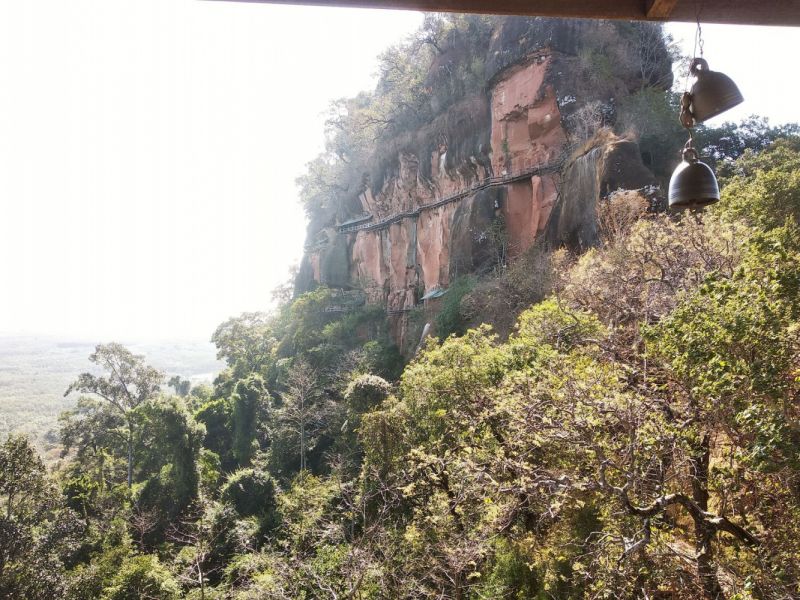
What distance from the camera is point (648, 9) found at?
77.8 inches

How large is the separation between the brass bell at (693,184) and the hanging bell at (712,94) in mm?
236

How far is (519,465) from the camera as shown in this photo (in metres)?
4.33

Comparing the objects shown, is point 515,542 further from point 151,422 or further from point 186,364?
point 186,364

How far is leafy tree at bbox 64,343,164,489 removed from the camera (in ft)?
67.1

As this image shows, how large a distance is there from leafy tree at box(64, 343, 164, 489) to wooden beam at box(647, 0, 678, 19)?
23408mm

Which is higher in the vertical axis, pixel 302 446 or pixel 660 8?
pixel 660 8

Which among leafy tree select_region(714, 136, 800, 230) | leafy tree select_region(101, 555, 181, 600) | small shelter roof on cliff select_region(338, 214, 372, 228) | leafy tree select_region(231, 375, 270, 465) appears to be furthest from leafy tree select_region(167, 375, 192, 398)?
leafy tree select_region(714, 136, 800, 230)

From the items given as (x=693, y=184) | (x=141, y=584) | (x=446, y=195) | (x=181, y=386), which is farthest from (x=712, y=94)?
(x=181, y=386)

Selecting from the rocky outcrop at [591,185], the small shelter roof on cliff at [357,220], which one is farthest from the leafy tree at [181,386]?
the rocky outcrop at [591,185]

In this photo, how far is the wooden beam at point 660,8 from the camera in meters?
1.87

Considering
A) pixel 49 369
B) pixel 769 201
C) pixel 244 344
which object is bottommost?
pixel 49 369

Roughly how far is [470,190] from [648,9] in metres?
17.4

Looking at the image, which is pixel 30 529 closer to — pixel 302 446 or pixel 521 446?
pixel 302 446

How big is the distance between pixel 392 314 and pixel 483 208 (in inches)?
346
